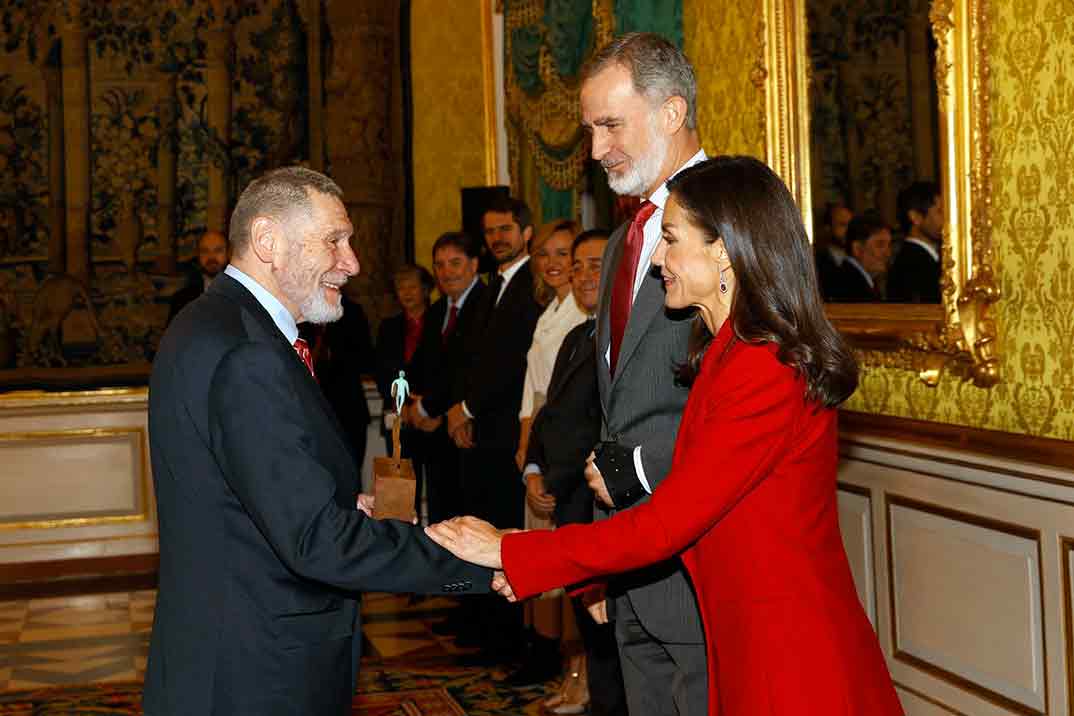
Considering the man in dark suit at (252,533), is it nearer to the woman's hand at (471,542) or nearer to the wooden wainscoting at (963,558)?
the woman's hand at (471,542)

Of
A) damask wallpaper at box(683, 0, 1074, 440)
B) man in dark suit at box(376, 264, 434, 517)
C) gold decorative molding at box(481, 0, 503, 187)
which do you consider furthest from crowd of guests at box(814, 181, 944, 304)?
gold decorative molding at box(481, 0, 503, 187)

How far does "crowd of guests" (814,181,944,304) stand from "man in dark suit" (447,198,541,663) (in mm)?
1458

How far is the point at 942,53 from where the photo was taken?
166 inches

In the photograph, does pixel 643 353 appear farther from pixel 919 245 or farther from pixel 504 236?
pixel 504 236

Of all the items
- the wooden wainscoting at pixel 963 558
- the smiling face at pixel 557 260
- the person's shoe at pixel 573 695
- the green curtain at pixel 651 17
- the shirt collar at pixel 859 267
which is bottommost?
the person's shoe at pixel 573 695

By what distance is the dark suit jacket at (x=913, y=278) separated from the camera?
173 inches

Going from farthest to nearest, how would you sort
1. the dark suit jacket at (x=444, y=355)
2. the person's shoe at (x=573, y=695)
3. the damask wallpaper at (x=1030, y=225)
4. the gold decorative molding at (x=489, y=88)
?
the gold decorative molding at (x=489, y=88) < the dark suit jacket at (x=444, y=355) < the person's shoe at (x=573, y=695) < the damask wallpaper at (x=1030, y=225)

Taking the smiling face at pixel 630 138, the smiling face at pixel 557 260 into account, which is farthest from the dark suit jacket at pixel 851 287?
the smiling face at pixel 630 138

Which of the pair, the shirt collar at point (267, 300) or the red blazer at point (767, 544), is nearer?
the red blazer at point (767, 544)

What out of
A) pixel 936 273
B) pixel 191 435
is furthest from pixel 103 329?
pixel 191 435

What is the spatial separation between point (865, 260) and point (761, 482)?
2556mm

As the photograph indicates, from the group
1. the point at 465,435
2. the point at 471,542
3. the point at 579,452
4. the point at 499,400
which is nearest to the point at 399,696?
the point at 465,435

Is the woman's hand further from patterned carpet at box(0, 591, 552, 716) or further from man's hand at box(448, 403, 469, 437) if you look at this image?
man's hand at box(448, 403, 469, 437)

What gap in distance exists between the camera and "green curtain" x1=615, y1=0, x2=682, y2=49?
6.09 metres
